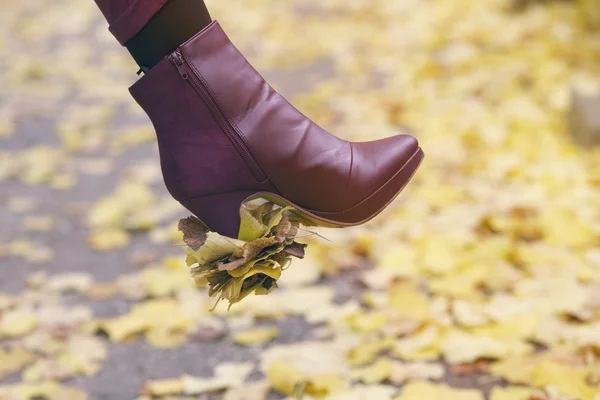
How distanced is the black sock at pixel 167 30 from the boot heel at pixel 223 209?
0.67 feet

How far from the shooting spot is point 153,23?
1012 millimetres

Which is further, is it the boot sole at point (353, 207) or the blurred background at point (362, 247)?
the blurred background at point (362, 247)

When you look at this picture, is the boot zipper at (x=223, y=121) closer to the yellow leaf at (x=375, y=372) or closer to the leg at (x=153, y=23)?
the leg at (x=153, y=23)

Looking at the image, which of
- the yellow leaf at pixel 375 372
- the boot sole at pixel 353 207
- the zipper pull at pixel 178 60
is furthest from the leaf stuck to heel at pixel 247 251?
the yellow leaf at pixel 375 372

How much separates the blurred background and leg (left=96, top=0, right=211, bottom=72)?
0.58 metres

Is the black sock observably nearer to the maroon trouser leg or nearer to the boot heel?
the maroon trouser leg

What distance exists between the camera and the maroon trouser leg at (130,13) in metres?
0.99

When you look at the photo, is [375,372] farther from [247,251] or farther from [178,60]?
[178,60]

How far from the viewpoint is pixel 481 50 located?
3.57 meters

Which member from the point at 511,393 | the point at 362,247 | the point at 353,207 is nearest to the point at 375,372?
Result: the point at 511,393

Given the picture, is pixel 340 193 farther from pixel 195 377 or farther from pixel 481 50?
pixel 481 50

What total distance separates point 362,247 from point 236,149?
1.10 m

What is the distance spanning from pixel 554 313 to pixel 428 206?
0.70 meters

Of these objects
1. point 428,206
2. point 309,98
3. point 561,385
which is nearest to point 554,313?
point 561,385
